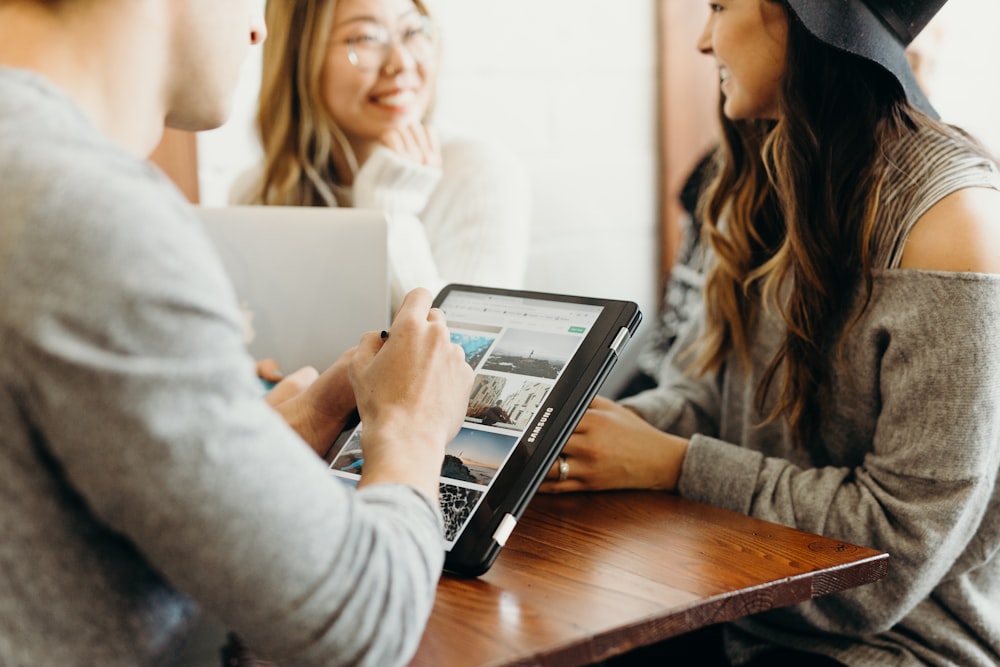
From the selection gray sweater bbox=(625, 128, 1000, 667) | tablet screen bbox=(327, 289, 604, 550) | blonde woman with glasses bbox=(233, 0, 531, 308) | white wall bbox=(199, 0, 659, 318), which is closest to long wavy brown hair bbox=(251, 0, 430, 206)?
blonde woman with glasses bbox=(233, 0, 531, 308)

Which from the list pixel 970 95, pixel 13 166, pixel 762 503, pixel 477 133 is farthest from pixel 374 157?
pixel 970 95

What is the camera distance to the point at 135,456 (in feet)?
1.62

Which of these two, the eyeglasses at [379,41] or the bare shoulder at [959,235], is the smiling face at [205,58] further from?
the eyeglasses at [379,41]

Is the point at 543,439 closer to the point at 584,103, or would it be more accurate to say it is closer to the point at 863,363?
the point at 863,363

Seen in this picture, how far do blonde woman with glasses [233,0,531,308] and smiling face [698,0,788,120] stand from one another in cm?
61

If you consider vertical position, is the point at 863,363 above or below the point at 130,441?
below

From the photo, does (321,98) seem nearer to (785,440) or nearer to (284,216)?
(284,216)

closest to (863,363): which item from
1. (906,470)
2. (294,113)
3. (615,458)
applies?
(906,470)

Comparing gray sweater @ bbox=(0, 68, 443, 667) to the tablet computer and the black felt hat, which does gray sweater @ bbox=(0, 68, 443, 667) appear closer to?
the tablet computer

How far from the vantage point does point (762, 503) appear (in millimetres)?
982

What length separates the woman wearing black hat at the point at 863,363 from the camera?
3.01ft

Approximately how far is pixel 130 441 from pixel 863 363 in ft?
2.53

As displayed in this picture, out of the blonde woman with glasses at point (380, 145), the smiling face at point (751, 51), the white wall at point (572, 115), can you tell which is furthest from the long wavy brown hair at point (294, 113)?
the smiling face at point (751, 51)

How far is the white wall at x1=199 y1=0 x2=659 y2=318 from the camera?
226 cm
